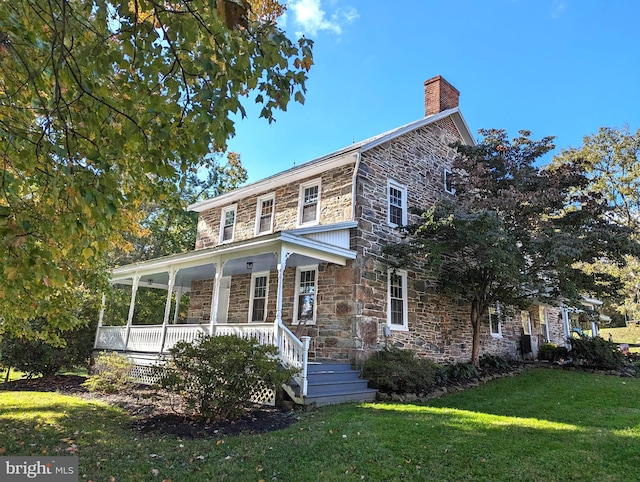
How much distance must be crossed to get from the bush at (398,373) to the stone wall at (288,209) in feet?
12.4

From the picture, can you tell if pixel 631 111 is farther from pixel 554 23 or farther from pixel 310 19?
pixel 310 19

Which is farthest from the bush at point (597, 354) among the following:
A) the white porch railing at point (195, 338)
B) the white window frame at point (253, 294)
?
the white window frame at point (253, 294)

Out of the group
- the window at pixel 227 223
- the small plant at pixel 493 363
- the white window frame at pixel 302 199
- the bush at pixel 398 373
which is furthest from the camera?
the window at pixel 227 223

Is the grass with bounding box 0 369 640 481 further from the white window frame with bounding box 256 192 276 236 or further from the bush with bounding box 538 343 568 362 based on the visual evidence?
the bush with bounding box 538 343 568 362

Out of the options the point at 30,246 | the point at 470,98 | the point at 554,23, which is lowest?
the point at 30,246

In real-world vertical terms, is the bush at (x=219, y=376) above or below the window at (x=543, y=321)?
below

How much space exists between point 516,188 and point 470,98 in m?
5.64

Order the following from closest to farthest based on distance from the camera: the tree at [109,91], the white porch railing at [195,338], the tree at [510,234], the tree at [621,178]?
the tree at [109,91] < the white porch railing at [195,338] < the tree at [510,234] < the tree at [621,178]

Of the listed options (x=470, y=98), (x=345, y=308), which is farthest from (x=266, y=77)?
(x=470, y=98)

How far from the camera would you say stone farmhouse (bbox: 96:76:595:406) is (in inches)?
411

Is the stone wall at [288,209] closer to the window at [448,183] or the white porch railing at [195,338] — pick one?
the white porch railing at [195,338]

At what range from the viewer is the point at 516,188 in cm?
1245

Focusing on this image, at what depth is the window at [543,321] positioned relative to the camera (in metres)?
19.0

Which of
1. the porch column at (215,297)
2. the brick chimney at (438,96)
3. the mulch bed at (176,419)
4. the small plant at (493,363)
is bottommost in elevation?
the mulch bed at (176,419)
